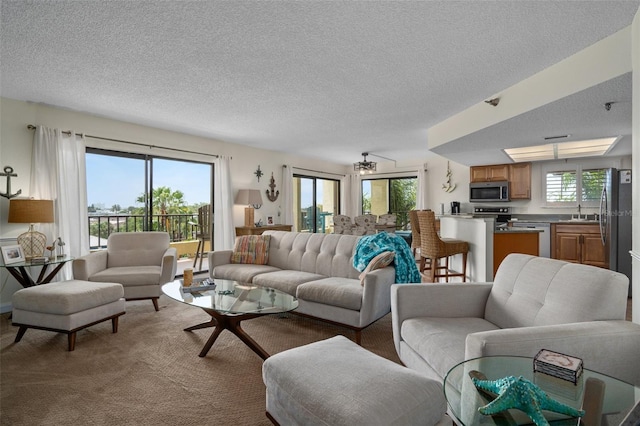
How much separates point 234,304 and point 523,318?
74.6 inches

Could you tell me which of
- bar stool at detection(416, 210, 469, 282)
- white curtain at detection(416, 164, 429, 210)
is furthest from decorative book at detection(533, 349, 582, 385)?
white curtain at detection(416, 164, 429, 210)

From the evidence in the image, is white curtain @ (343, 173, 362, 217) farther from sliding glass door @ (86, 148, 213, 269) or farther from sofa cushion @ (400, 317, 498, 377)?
sofa cushion @ (400, 317, 498, 377)

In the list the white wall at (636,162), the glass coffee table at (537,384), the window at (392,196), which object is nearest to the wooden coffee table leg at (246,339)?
the glass coffee table at (537,384)

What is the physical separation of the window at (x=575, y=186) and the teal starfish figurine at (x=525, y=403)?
21.4ft

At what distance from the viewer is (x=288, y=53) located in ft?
8.78

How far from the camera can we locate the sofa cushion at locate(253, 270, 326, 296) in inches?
128

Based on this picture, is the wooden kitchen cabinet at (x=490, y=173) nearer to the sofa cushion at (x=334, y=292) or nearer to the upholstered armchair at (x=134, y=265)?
the sofa cushion at (x=334, y=292)

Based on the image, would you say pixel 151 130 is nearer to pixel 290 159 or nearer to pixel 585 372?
pixel 290 159

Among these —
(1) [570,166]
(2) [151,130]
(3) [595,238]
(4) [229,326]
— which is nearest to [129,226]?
(2) [151,130]

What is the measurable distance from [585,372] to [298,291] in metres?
2.26

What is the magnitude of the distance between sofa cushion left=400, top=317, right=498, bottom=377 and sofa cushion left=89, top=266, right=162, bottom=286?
9.32 feet

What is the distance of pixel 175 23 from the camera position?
2.26 m

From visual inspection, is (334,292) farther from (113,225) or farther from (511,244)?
(113,225)

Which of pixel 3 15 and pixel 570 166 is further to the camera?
pixel 570 166
